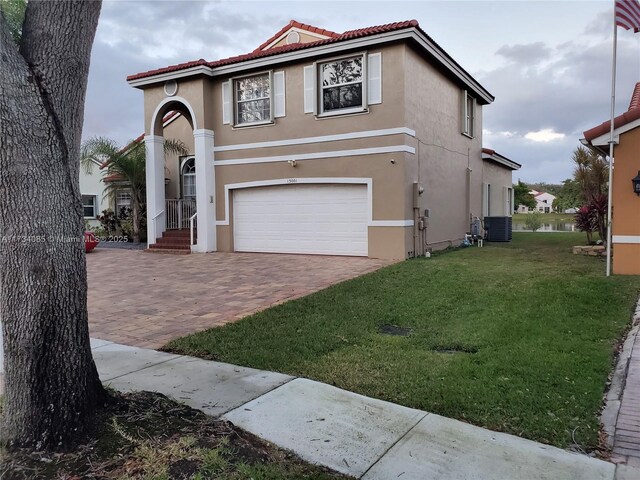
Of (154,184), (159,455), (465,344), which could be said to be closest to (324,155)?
(154,184)

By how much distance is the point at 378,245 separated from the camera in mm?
12617

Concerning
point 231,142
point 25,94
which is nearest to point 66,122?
point 25,94

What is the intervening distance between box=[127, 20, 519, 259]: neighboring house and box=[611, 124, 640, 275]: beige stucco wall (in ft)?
15.7

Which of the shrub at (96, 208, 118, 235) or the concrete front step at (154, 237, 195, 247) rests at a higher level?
the shrub at (96, 208, 118, 235)

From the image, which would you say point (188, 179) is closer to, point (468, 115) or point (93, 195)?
point (93, 195)

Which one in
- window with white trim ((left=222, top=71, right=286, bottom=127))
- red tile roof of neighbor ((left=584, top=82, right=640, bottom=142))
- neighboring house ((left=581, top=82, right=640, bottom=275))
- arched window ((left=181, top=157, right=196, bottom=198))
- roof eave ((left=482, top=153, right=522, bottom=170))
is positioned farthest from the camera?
roof eave ((left=482, top=153, right=522, bottom=170))

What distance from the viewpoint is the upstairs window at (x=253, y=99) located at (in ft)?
47.4

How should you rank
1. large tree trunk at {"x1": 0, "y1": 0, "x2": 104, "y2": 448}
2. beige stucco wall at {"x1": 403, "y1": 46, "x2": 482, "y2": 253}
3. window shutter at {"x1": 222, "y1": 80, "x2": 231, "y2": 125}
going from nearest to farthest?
1. large tree trunk at {"x1": 0, "y1": 0, "x2": 104, "y2": 448}
2. beige stucco wall at {"x1": 403, "y1": 46, "x2": 482, "y2": 253}
3. window shutter at {"x1": 222, "y1": 80, "x2": 231, "y2": 125}

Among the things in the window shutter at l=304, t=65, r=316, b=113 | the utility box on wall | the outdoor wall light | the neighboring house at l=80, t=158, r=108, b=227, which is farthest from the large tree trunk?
the neighboring house at l=80, t=158, r=108, b=227

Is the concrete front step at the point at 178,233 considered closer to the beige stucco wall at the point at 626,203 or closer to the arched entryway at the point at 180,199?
the arched entryway at the point at 180,199

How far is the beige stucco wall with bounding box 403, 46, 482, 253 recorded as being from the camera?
42.0ft

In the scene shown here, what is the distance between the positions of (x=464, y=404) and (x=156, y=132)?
1513cm

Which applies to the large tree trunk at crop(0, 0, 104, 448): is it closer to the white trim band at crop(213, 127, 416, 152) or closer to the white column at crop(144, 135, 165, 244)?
the white trim band at crop(213, 127, 416, 152)

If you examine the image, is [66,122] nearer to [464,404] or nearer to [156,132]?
[464,404]
